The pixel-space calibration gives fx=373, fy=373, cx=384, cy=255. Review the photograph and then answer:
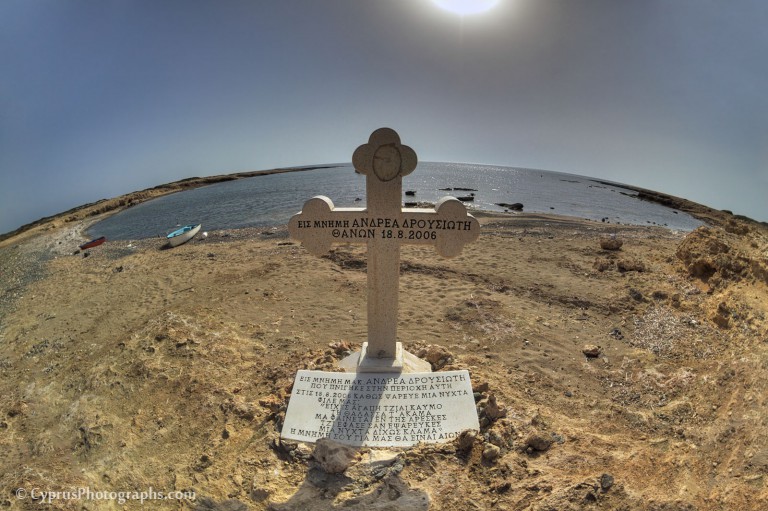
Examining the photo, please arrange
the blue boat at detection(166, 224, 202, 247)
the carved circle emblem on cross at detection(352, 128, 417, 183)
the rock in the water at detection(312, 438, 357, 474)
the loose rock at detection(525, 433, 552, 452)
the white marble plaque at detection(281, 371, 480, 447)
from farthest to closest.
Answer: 1. the blue boat at detection(166, 224, 202, 247)
2. the carved circle emblem on cross at detection(352, 128, 417, 183)
3. the white marble plaque at detection(281, 371, 480, 447)
4. the loose rock at detection(525, 433, 552, 452)
5. the rock in the water at detection(312, 438, 357, 474)

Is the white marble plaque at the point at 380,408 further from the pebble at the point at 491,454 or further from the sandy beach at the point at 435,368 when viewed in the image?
the pebble at the point at 491,454

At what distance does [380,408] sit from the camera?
422cm

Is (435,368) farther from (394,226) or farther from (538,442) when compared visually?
(394,226)

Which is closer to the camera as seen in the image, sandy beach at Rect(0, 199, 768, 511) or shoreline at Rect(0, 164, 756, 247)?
sandy beach at Rect(0, 199, 768, 511)

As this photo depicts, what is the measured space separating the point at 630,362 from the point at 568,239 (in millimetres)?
8147

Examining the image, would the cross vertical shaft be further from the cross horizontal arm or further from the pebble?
the pebble

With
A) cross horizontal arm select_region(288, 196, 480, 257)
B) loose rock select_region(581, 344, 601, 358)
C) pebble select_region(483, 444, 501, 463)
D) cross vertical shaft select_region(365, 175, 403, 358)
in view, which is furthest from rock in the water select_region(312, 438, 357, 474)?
loose rock select_region(581, 344, 601, 358)

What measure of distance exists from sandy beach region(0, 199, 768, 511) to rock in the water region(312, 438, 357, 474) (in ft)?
0.41

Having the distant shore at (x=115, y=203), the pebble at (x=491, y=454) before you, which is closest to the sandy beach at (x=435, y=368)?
the pebble at (x=491, y=454)

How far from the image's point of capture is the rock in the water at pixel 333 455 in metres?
3.56

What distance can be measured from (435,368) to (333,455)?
203 cm

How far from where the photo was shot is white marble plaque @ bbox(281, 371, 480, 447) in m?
3.95

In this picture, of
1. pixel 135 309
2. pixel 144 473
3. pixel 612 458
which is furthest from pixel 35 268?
pixel 612 458

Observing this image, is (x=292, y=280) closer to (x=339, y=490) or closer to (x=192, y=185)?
(x=339, y=490)
